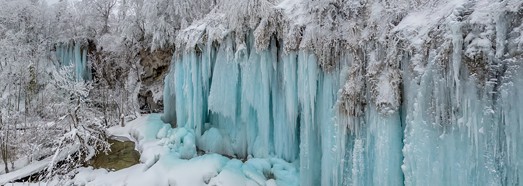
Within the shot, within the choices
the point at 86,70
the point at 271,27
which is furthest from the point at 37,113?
the point at 271,27

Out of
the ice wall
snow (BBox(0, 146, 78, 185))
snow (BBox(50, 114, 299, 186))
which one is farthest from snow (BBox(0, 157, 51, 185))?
the ice wall

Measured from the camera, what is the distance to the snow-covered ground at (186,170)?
9641 millimetres

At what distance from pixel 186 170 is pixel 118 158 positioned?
4.54 meters

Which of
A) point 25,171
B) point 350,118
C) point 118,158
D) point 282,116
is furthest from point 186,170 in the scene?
point 25,171

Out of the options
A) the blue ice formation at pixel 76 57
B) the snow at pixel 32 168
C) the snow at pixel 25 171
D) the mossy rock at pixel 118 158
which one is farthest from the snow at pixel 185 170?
the blue ice formation at pixel 76 57

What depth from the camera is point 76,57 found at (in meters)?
23.6

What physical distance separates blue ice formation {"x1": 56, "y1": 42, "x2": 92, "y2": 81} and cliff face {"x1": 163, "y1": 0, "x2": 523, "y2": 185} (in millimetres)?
14314

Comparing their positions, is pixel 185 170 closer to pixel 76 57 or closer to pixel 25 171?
pixel 25 171

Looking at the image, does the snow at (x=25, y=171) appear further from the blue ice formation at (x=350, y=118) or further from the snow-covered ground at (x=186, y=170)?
the blue ice formation at (x=350, y=118)

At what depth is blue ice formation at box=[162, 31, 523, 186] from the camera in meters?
5.03

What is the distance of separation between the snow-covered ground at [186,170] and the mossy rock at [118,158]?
0.50 m

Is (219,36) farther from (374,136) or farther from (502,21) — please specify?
(502,21)

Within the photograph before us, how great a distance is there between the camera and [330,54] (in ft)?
26.4

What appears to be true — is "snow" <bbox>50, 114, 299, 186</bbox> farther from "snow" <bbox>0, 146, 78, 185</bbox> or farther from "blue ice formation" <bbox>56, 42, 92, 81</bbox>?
"blue ice formation" <bbox>56, 42, 92, 81</bbox>
